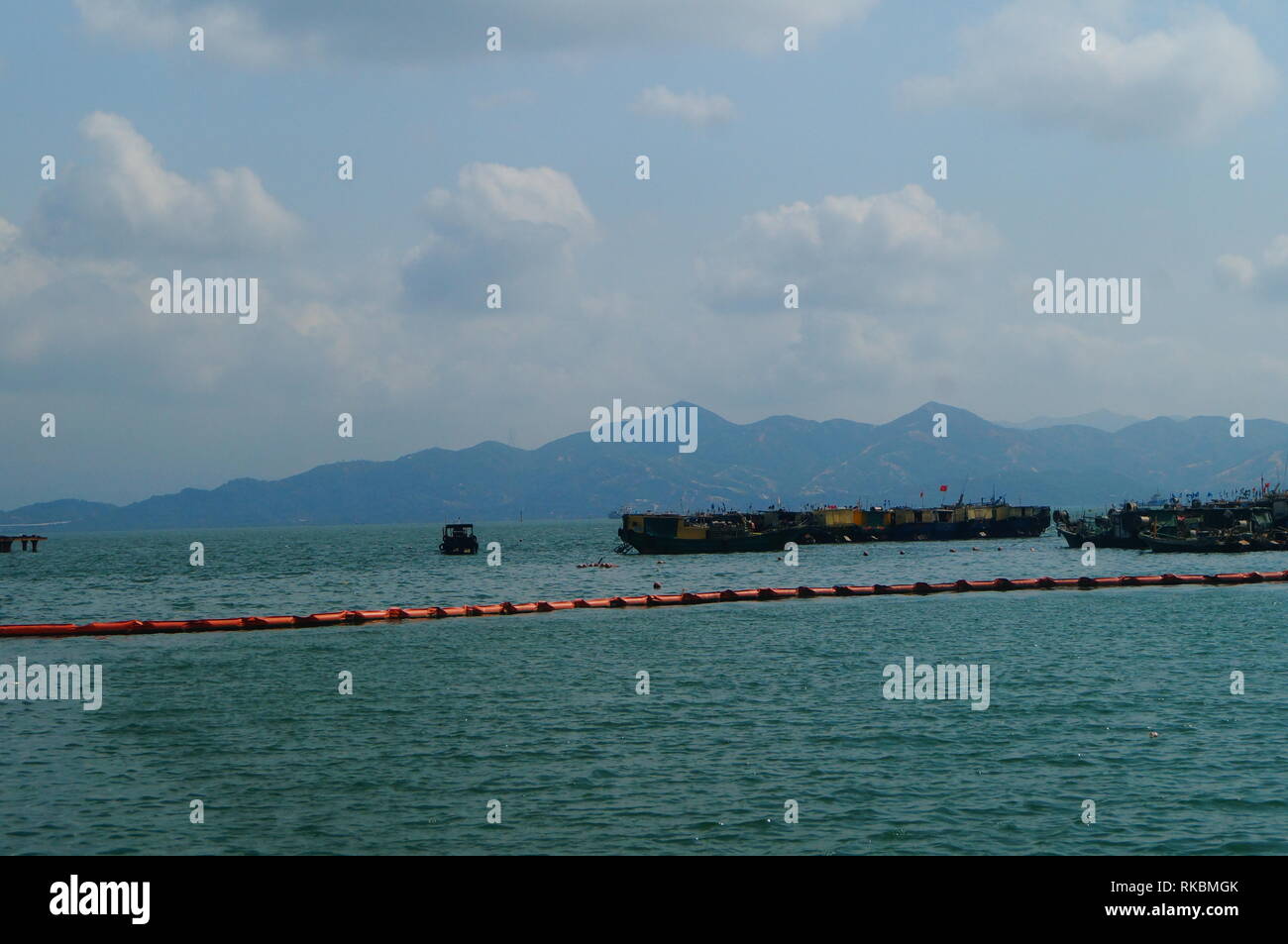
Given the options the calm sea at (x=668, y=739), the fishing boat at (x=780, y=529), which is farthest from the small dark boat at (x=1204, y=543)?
the calm sea at (x=668, y=739)

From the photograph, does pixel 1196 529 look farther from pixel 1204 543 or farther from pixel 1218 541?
pixel 1218 541

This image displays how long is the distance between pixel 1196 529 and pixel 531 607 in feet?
333

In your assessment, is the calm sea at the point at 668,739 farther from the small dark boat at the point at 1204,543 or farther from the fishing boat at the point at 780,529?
the fishing boat at the point at 780,529

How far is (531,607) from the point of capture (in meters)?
70.9

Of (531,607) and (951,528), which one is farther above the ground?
(951,528)

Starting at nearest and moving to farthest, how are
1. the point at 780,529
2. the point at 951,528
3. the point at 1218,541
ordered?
1. the point at 1218,541
2. the point at 780,529
3. the point at 951,528

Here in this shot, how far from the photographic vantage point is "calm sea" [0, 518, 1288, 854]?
2264cm

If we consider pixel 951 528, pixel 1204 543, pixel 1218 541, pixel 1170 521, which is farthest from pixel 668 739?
pixel 951 528

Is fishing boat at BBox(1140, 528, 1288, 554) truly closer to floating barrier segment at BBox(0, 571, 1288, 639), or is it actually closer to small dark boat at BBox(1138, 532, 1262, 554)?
small dark boat at BBox(1138, 532, 1262, 554)

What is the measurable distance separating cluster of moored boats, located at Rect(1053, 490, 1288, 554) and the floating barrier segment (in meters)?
50.0

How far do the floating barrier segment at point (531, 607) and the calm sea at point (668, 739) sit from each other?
2.36 metres
